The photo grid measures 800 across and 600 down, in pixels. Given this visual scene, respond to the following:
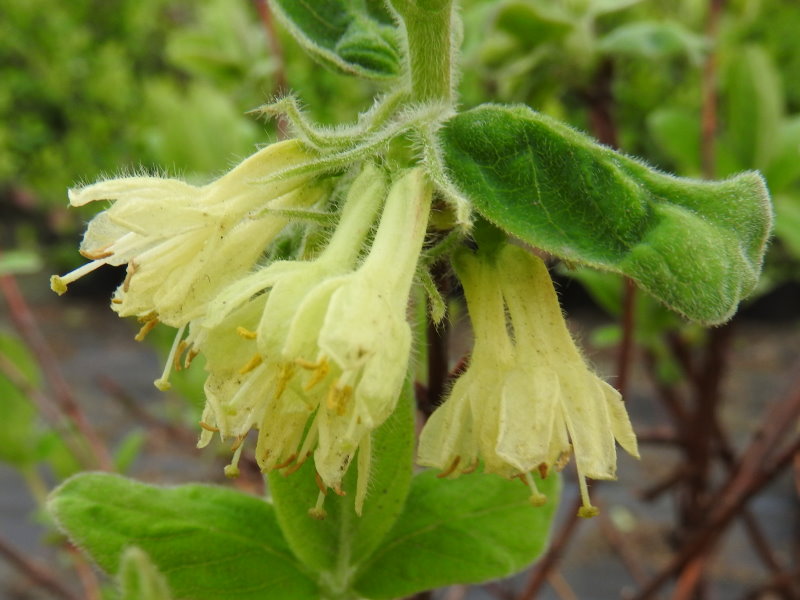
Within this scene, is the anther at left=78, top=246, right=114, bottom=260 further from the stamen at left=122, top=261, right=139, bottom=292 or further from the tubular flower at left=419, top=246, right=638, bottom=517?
the tubular flower at left=419, top=246, right=638, bottom=517

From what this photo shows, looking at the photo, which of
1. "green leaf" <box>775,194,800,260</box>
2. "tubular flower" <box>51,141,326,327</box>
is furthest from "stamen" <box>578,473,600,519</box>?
"green leaf" <box>775,194,800,260</box>

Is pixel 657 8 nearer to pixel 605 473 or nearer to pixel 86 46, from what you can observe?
pixel 605 473

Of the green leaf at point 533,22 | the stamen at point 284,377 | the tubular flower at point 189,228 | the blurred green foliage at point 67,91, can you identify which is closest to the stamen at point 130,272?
the tubular flower at point 189,228

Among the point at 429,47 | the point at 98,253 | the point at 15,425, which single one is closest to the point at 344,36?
the point at 429,47

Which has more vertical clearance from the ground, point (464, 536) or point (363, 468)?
point (363, 468)

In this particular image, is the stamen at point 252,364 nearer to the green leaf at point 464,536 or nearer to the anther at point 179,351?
the anther at point 179,351

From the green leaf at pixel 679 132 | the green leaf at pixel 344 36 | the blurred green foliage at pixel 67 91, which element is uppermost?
the green leaf at pixel 344 36

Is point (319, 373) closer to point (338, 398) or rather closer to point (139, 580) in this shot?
point (338, 398)
